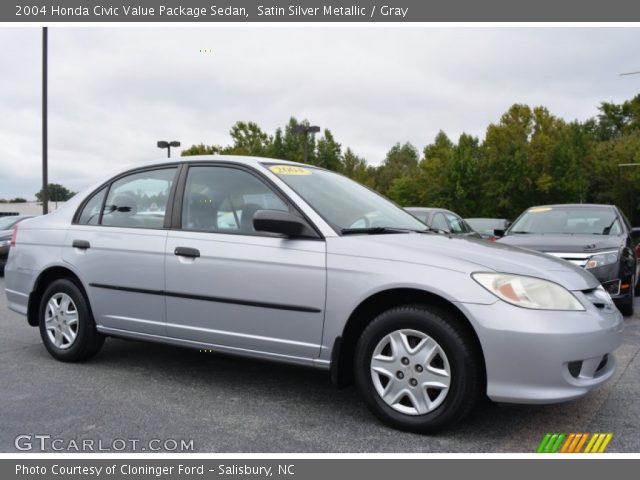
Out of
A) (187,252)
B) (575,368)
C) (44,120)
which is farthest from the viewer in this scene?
(44,120)

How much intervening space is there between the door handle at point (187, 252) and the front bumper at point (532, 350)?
1811 mm

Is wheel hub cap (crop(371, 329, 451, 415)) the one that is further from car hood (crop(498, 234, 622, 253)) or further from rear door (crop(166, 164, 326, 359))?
car hood (crop(498, 234, 622, 253))

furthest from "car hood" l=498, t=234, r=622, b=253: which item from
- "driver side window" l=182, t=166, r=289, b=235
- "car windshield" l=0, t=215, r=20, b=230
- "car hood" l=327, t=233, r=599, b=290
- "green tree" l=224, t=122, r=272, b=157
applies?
"green tree" l=224, t=122, r=272, b=157

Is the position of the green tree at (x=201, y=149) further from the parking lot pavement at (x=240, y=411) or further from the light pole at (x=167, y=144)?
the parking lot pavement at (x=240, y=411)

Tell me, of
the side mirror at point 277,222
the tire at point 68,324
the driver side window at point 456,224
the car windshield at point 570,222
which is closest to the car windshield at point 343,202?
the side mirror at point 277,222

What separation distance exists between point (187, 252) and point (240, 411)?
1.12 meters

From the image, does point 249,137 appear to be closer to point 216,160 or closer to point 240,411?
point 216,160

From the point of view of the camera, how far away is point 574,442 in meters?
3.22

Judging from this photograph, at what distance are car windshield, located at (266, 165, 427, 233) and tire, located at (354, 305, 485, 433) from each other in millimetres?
744

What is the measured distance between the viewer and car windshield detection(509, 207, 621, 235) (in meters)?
8.00

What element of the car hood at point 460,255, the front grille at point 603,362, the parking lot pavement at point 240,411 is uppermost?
the car hood at point 460,255

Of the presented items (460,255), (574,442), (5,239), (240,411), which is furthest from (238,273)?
(5,239)

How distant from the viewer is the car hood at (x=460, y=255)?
330 centimetres

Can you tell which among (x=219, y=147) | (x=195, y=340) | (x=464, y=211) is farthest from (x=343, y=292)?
(x=219, y=147)
